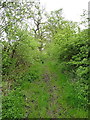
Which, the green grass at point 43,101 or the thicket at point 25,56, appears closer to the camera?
the green grass at point 43,101

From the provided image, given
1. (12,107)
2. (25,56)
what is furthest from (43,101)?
(25,56)

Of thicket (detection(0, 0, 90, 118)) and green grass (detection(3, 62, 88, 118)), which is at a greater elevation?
thicket (detection(0, 0, 90, 118))

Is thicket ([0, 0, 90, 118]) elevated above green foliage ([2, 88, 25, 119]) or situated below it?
above

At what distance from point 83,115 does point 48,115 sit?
4.98 feet

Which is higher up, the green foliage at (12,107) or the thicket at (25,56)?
the thicket at (25,56)

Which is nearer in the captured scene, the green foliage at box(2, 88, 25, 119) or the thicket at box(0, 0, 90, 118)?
the green foliage at box(2, 88, 25, 119)

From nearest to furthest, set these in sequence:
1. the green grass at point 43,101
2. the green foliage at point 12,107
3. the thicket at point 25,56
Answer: the green foliage at point 12,107 → the green grass at point 43,101 → the thicket at point 25,56

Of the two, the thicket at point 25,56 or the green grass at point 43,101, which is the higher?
the thicket at point 25,56

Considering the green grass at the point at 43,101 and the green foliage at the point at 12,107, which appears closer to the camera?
the green foliage at the point at 12,107

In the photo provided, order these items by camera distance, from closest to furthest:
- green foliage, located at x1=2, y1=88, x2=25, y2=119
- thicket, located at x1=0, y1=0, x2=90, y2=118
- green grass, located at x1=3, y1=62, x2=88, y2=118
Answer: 1. green foliage, located at x1=2, y1=88, x2=25, y2=119
2. green grass, located at x1=3, y1=62, x2=88, y2=118
3. thicket, located at x1=0, y1=0, x2=90, y2=118

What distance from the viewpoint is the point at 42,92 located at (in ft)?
28.9

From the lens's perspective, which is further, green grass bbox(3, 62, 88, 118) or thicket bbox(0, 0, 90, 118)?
thicket bbox(0, 0, 90, 118)

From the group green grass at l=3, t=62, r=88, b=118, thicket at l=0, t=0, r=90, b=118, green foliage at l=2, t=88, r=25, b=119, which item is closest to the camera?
green foliage at l=2, t=88, r=25, b=119

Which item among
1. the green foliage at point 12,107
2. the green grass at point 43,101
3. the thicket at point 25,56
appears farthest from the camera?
the thicket at point 25,56
